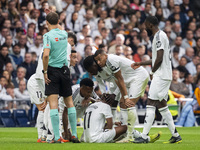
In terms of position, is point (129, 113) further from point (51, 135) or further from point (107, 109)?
point (51, 135)

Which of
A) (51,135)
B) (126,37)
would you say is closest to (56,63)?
(51,135)

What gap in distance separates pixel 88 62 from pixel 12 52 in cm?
998

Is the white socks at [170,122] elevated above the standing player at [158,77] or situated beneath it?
situated beneath

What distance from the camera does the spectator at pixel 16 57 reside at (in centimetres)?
1917

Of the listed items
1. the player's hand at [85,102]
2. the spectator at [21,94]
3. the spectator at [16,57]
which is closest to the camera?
the player's hand at [85,102]

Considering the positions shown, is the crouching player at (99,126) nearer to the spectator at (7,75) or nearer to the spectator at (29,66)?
the spectator at (7,75)

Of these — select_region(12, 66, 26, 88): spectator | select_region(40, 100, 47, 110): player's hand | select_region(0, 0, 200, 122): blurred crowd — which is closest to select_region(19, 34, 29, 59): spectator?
select_region(0, 0, 200, 122): blurred crowd

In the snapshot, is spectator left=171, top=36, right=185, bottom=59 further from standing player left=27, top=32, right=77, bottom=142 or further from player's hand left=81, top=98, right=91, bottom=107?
player's hand left=81, top=98, right=91, bottom=107

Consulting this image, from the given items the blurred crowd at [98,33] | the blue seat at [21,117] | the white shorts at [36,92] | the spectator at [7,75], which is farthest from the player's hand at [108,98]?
the spectator at [7,75]

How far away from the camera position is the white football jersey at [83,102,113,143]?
9.56 m

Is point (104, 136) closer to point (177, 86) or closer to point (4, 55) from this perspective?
point (4, 55)

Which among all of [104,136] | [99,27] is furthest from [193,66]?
[104,136]

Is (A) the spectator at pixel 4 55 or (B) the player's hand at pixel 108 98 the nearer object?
(B) the player's hand at pixel 108 98

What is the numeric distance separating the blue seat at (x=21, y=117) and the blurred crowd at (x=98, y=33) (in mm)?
413
